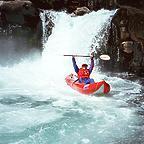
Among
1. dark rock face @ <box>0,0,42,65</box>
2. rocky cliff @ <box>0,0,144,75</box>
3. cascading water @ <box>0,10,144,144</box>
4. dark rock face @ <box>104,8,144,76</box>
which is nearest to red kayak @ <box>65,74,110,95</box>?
cascading water @ <box>0,10,144,144</box>

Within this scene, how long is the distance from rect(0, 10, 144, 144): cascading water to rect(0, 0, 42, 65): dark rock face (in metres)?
0.71

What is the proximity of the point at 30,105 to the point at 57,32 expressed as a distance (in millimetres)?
8762

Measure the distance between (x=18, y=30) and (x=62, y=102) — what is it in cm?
800

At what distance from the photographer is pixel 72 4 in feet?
67.5

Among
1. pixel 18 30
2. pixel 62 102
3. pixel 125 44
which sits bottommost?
pixel 62 102

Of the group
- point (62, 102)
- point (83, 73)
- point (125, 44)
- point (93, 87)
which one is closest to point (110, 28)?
point (125, 44)

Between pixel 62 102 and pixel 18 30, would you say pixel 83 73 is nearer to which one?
pixel 62 102

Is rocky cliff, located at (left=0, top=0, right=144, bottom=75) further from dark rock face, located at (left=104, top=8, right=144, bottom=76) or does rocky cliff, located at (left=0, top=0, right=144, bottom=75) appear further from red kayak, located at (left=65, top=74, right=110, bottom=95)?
red kayak, located at (left=65, top=74, right=110, bottom=95)

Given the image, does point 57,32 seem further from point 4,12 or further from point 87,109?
point 87,109

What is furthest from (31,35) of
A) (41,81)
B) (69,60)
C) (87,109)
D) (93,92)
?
(87,109)

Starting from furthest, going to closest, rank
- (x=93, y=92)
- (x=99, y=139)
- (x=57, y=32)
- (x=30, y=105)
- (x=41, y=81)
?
(x=57, y=32), (x=41, y=81), (x=93, y=92), (x=30, y=105), (x=99, y=139)

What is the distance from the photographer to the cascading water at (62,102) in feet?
28.3

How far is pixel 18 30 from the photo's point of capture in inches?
729

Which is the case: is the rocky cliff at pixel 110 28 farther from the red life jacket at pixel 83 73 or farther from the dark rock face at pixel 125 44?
the red life jacket at pixel 83 73
